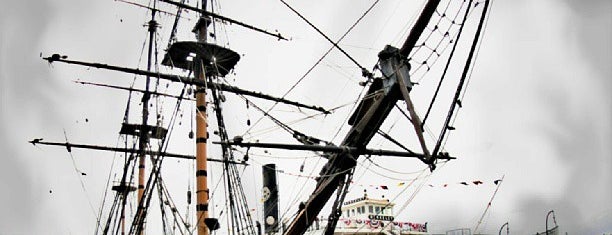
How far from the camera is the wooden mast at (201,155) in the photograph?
15.5m

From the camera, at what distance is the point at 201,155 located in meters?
16.6

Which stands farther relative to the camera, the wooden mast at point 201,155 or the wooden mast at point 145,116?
the wooden mast at point 145,116

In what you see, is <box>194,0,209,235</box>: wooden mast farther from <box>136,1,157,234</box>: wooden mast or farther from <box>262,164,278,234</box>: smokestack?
<box>136,1,157,234</box>: wooden mast

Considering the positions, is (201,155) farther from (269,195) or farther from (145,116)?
(145,116)

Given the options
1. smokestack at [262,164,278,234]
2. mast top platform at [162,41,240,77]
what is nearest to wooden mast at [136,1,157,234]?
smokestack at [262,164,278,234]

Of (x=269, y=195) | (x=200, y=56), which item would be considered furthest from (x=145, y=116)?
(x=200, y=56)

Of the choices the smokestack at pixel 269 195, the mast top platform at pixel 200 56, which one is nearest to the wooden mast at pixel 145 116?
the smokestack at pixel 269 195

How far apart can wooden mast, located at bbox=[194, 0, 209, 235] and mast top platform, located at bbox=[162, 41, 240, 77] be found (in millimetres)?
280

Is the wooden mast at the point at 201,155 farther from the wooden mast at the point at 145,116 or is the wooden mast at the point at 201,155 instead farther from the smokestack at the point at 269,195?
the wooden mast at the point at 145,116

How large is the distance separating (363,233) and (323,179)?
85.6 ft

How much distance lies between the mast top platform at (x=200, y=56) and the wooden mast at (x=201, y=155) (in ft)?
0.92

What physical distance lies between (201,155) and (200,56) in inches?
145

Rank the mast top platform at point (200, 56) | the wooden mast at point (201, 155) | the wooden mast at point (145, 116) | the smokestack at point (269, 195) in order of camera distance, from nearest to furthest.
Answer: the wooden mast at point (201, 155), the mast top platform at point (200, 56), the smokestack at point (269, 195), the wooden mast at point (145, 116)

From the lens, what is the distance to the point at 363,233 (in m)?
36.8
